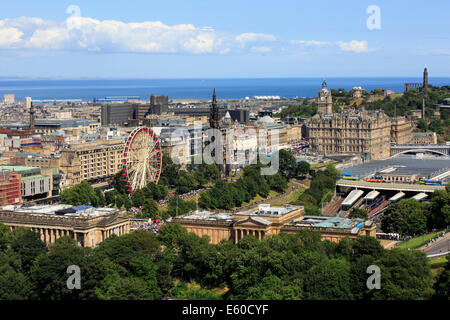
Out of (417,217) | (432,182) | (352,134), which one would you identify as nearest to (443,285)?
(417,217)

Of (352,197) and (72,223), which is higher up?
(72,223)

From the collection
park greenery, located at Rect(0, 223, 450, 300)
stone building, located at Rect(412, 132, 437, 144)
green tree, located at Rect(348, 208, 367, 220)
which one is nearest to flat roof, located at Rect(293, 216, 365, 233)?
park greenery, located at Rect(0, 223, 450, 300)

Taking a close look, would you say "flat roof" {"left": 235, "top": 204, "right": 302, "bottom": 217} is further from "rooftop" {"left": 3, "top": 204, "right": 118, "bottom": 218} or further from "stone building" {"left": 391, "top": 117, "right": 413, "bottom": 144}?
"stone building" {"left": 391, "top": 117, "right": 413, "bottom": 144}

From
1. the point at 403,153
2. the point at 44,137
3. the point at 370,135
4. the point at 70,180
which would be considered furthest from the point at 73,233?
the point at 403,153

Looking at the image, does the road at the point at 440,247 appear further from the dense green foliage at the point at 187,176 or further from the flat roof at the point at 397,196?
the dense green foliage at the point at 187,176

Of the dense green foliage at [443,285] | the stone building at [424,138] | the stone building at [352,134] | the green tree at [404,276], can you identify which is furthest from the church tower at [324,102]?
the dense green foliage at [443,285]

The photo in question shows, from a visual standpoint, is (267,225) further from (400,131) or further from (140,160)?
(400,131)
